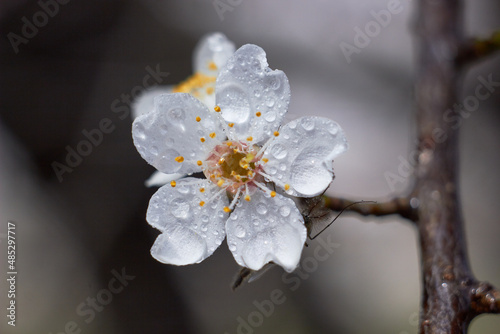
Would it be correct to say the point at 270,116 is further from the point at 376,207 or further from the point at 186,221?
the point at 376,207

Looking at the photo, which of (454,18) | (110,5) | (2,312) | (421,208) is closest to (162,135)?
(421,208)

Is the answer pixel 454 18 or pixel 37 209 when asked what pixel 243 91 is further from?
pixel 37 209

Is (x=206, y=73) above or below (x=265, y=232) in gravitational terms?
above

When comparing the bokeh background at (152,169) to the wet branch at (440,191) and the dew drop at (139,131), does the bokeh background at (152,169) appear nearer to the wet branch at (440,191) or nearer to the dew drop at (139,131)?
the wet branch at (440,191)

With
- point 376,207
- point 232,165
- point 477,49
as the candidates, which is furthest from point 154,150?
point 477,49

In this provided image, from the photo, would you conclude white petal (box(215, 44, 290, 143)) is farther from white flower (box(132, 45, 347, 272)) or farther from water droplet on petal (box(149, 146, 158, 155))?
water droplet on petal (box(149, 146, 158, 155))

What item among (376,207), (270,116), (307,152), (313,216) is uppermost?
(270,116)

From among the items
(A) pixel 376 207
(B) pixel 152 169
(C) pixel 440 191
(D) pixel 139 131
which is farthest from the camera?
(B) pixel 152 169
